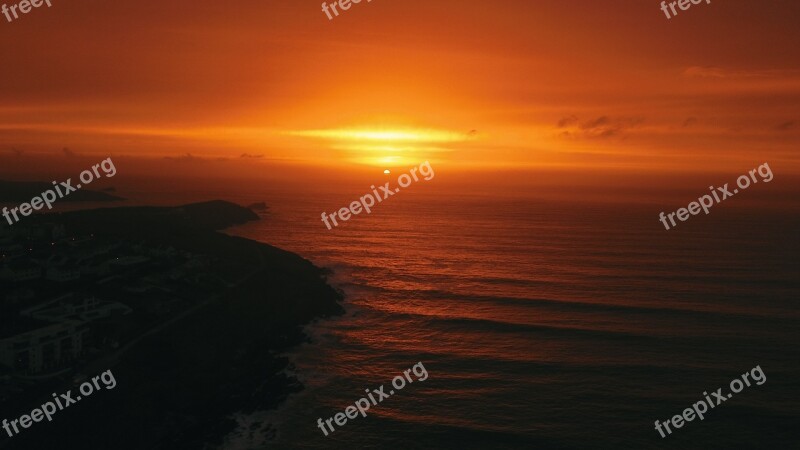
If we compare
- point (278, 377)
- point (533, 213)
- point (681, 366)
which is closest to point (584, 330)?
point (681, 366)

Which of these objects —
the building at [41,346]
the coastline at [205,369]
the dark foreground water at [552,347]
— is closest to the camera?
the coastline at [205,369]

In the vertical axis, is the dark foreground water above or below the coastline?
below

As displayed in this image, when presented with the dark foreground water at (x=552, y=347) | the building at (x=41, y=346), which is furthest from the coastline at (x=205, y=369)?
the dark foreground water at (x=552, y=347)

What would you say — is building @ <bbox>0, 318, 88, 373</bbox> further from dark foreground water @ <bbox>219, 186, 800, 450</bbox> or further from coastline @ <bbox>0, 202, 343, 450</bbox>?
dark foreground water @ <bbox>219, 186, 800, 450</bbox>

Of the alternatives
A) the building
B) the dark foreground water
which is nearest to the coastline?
the building

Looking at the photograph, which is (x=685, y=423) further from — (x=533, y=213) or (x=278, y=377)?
(x=533, y=213)

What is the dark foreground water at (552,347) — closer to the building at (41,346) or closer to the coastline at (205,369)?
the coastline at (205,369)
